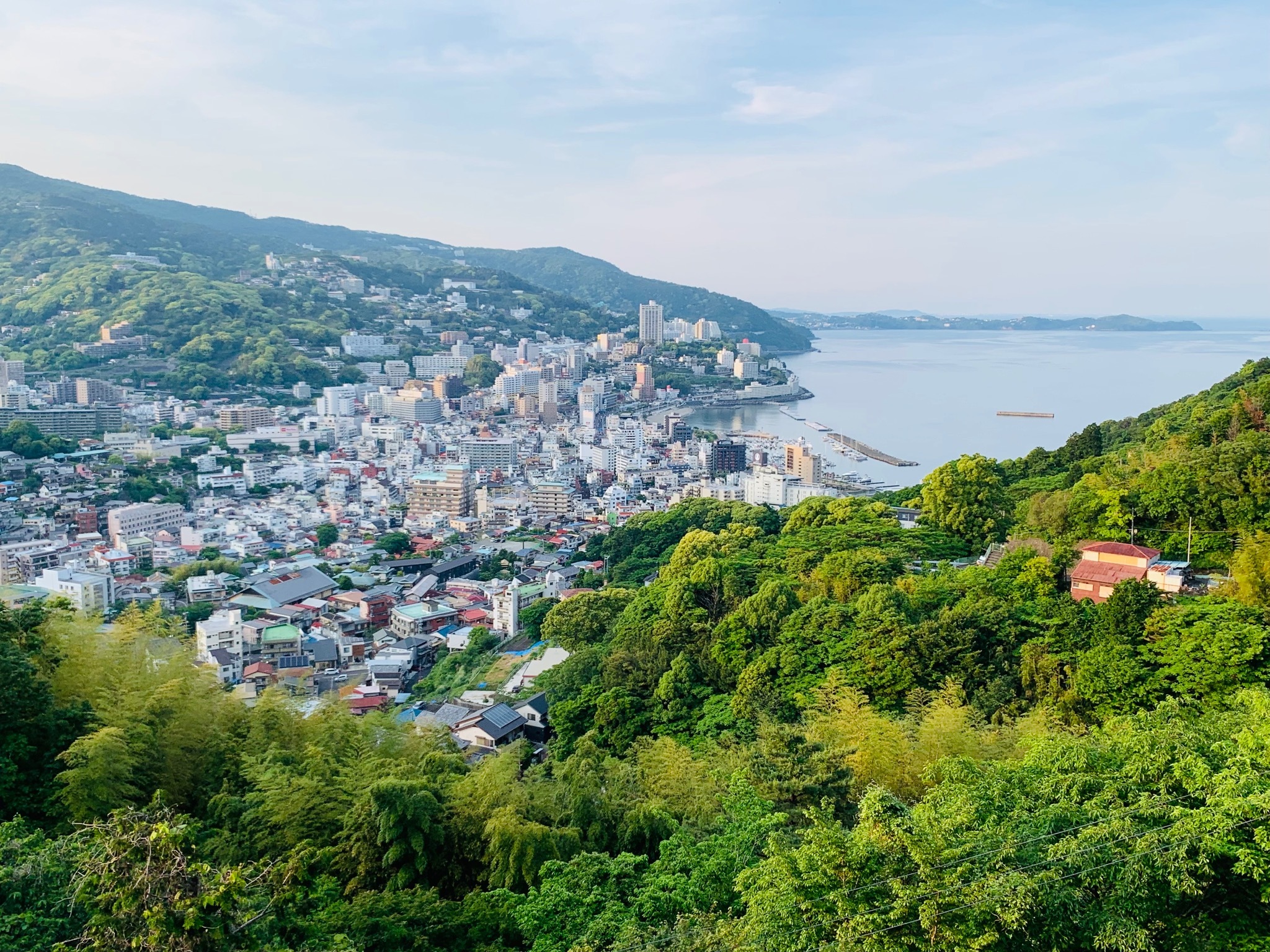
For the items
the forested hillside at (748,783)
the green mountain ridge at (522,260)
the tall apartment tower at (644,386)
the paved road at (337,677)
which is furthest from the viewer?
the green mountain ridge at (522,260)

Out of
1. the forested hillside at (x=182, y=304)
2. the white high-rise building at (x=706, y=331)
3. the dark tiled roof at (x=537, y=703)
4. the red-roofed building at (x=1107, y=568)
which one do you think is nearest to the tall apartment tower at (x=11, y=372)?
the forested hillside at (x=182, y=304)

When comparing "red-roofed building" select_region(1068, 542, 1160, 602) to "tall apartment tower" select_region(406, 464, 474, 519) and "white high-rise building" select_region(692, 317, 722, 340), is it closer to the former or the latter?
"tall apartment tower" select_region(406, 464, 474, 519)

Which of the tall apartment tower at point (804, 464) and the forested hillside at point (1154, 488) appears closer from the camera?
the forested hillside at point (1154, 488)

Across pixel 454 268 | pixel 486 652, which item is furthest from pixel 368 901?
pixel 454 268

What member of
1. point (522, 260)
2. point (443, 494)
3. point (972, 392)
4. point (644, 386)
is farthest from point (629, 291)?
point (443, 494)

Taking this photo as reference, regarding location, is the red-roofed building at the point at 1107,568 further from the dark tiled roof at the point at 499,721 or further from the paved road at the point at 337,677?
the paved road at the point at 337,677

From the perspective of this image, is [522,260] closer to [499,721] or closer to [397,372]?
[397,372]
